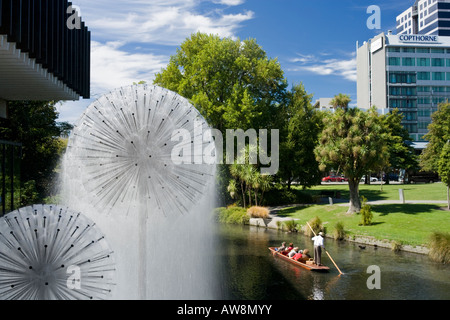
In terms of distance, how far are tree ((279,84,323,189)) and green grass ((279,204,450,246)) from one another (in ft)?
30.8

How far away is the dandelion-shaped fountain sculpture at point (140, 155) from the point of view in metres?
7.93

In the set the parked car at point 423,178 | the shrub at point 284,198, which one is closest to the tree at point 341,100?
the shrub at point 284,198

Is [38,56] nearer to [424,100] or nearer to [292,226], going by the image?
[292,226]

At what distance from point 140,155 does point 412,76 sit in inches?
3596

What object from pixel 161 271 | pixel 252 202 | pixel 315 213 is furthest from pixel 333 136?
pixel 161 271

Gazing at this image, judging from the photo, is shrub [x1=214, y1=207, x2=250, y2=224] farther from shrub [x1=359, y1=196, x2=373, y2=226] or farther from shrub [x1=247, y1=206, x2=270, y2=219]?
shrub [x1=359, y1=196, x2=373, y2=226]

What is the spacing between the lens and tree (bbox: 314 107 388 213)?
94.6 ft

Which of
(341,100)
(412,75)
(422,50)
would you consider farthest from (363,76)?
(341,100)

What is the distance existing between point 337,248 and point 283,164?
19121 millimetres

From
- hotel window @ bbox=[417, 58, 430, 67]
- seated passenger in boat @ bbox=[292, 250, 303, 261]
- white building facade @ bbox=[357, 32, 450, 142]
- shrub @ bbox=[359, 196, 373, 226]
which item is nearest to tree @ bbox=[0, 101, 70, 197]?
seated passenger in boat @ bbox=[292, 250, 303, 261]

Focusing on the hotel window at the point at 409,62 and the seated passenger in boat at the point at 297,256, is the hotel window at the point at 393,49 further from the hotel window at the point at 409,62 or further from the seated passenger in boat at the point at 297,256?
the seated passenger in boat at the point at 297,256

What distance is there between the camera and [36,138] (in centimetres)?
3250

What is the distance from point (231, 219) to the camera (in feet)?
115

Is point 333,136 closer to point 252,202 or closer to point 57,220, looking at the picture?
point 252,202
